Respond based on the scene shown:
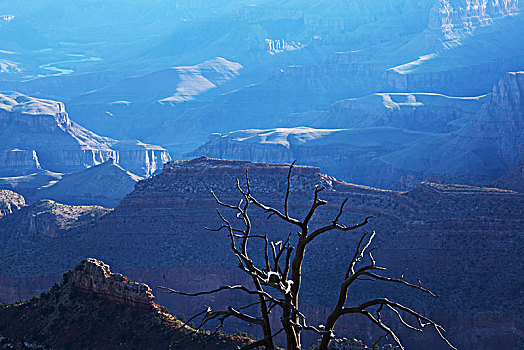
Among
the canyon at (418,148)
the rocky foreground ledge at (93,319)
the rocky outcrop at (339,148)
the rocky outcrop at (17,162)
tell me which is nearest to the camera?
the rocky foreground ledge at (93,319)

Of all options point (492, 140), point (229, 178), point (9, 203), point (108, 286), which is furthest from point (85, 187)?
point (108, 286)

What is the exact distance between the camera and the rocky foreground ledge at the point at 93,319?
125 ft

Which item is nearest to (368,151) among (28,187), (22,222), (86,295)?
(28,187)

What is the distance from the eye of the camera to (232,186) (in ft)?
261

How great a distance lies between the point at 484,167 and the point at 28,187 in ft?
235

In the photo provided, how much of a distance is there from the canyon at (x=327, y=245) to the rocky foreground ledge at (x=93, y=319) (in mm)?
22483

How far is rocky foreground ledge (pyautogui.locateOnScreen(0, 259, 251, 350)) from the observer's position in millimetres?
38219

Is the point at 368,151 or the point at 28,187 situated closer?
the point at 28,187

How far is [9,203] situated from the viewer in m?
107

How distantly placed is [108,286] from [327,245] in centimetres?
3367

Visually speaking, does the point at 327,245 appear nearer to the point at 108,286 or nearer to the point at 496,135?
the point at 108,286

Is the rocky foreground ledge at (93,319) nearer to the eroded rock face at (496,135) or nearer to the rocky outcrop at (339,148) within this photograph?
the eroded rock face at (496,135)

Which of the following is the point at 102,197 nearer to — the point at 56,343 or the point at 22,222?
the point at 22,222

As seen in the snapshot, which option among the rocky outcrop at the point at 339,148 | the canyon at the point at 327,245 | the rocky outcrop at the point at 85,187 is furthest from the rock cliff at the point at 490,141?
the canyon at the point at 327,245
